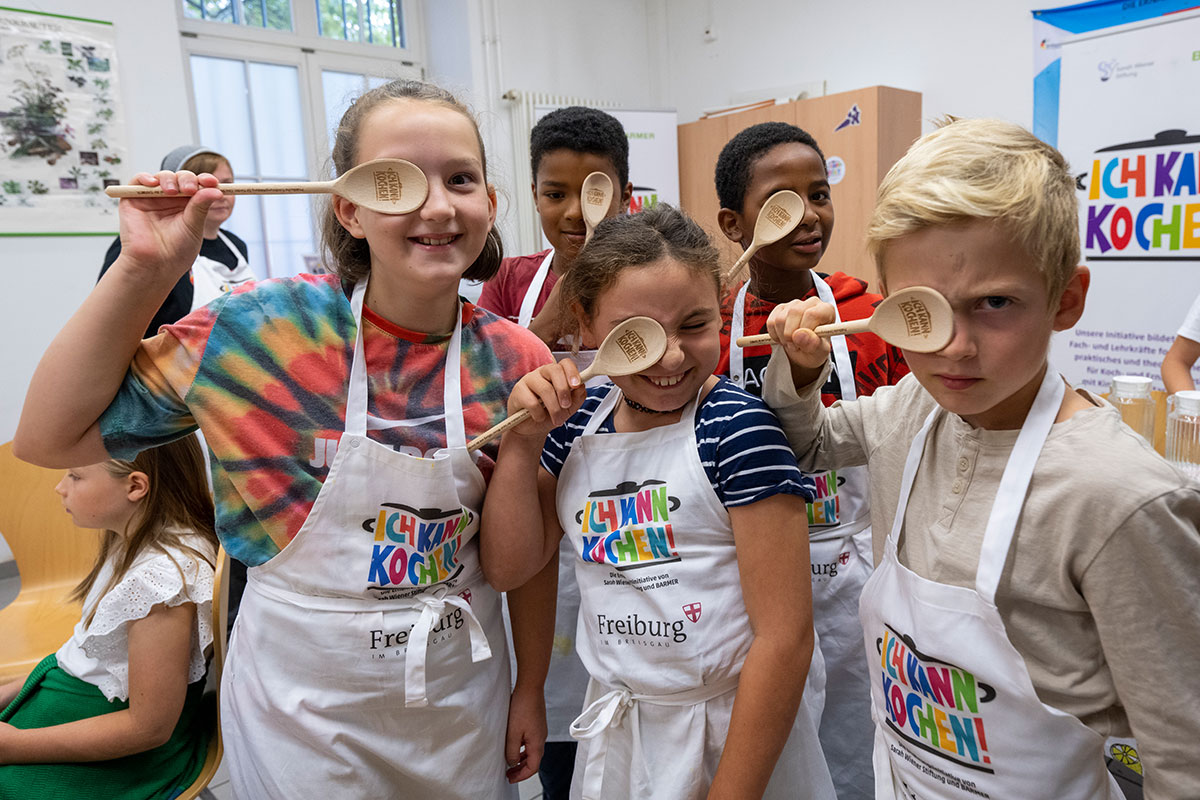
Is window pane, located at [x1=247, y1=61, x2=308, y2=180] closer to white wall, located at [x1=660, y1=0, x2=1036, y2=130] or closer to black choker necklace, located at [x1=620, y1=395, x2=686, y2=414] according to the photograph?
white wall, located at [x1=660, y1=0, x2=1036, y2=130]

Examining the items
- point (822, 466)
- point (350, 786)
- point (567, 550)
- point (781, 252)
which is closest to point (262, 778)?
point (350, 786)

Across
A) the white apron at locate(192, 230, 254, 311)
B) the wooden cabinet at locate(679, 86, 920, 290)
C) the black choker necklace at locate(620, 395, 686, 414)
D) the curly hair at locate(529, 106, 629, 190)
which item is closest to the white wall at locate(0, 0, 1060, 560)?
the wooden cabinet at locate(679, 86, 920, 290)

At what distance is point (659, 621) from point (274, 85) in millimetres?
4390

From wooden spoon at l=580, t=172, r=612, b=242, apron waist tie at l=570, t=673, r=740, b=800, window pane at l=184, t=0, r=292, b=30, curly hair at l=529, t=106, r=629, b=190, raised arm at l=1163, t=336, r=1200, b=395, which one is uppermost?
window pane at l=184, t=0, r=292, b=30

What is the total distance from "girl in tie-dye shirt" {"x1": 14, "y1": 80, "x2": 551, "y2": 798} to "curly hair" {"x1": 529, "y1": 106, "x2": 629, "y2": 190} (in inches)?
24.5

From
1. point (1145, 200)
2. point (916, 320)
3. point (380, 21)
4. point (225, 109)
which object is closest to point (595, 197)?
point (916, 320)

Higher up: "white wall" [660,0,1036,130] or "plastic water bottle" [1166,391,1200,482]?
"white wall" [660,0,1036,130]

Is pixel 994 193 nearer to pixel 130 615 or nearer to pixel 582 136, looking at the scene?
pixel 582 136

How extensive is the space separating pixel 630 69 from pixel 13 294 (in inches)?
159

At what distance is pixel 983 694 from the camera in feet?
2.64

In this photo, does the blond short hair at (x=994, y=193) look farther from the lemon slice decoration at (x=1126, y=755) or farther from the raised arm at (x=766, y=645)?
the lemon slice decoration at (x=1126, y=755)

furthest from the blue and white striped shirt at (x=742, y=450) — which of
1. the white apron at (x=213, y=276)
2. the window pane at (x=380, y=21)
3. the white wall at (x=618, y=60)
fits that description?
the window pane at (x=380, y=21)

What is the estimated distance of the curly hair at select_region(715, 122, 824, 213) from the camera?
158 centimetres

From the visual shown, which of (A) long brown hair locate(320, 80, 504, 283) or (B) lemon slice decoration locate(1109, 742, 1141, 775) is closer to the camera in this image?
(A) long brown hair locate(320, 80, 504, 283)
